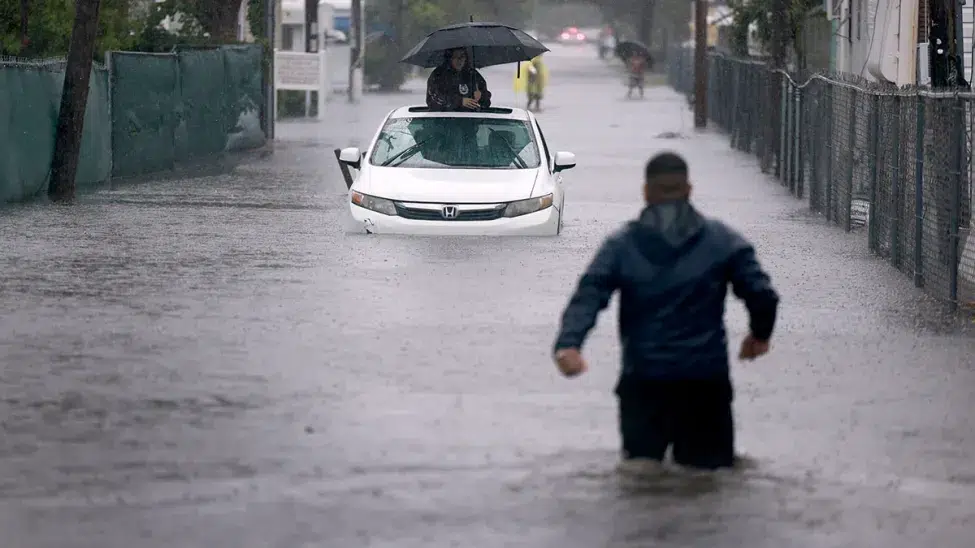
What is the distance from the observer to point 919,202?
1466cm

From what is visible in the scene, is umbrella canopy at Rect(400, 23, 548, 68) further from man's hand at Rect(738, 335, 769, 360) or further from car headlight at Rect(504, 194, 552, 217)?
man's hand at Rect(738, 335, 769, 360)

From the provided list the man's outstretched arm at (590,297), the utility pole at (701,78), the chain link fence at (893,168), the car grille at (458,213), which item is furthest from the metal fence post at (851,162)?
the utility pole at (701,78)

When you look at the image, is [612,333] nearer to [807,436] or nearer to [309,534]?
[807,436]

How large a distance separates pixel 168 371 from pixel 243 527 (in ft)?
12.4

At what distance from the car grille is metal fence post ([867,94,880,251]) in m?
3.08

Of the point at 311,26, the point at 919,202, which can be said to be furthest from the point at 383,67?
the point at 919,202

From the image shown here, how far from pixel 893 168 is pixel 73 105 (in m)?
10.1

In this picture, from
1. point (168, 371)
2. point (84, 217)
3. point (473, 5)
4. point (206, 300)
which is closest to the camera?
point (168, 371)

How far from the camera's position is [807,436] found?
8867 mm

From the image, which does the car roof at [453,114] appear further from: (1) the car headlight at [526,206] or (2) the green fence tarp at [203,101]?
(2) the green fence tarp at [203,101]

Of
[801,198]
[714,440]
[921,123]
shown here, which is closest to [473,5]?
[801,198]

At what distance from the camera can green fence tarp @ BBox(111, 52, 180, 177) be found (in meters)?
26.5

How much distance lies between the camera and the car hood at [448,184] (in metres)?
17.5

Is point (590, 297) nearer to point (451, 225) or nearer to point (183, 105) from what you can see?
point (451, 225)
